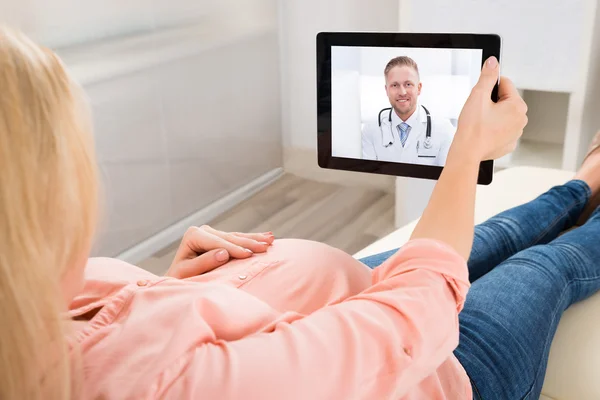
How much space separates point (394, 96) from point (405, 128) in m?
0.06

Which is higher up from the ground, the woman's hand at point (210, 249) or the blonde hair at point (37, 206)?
the blonde hair at point (37, 206)

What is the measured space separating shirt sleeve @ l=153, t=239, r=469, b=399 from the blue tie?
30cm

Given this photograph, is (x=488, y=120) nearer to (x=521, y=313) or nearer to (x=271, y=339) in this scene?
(x=521, y=313)

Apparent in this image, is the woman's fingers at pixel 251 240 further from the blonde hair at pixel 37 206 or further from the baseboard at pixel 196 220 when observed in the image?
the baseboard at pixel 196 220

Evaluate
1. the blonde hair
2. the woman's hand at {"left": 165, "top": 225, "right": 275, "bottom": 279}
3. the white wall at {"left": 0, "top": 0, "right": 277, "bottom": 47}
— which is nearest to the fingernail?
the woman's hand at {"left": 165, "top": 225, "right": 275, "bottom": 279}

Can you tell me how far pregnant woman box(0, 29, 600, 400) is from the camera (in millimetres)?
433

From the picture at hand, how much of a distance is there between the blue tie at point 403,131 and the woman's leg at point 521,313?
0.75ft

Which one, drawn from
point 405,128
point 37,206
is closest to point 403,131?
point 405,128

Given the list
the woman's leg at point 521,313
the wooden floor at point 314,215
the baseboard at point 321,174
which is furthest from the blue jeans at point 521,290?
the baseboard at point 321,174

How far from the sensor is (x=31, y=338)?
0.44 m

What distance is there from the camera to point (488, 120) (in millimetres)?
770

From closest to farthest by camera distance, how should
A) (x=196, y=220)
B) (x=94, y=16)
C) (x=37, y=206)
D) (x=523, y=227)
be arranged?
(x=37, y=206) < (x=523, y=227) < (x=94, y=16) < (x=196, y=220)

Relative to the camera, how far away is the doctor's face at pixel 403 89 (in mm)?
916

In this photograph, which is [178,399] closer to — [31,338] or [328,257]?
[31,338]
